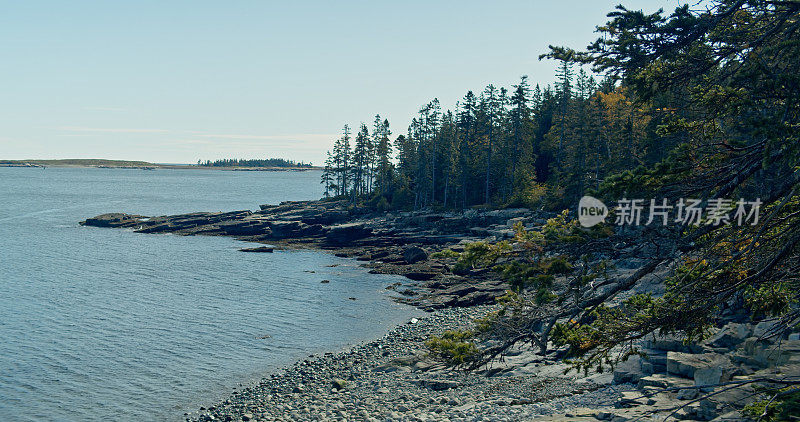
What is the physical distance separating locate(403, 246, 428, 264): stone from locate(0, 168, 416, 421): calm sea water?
14.4 ft

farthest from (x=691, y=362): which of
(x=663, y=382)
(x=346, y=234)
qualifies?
(x=346, y=234)

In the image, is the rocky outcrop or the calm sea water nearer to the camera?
the rocky outcrop

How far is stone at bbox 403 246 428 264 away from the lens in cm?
4656

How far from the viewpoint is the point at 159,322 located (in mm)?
30266

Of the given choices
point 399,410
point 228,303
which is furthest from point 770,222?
point 228,303

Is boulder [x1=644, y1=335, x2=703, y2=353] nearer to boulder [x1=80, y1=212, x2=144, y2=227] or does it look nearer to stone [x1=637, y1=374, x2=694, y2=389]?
stone [x1=637, y1=374, x2=694, y2=389]

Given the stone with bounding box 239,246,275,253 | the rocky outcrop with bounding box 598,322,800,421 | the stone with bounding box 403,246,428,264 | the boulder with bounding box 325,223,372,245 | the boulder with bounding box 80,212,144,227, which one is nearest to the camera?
the rocky outcrop with bounding box 598,322,800,421

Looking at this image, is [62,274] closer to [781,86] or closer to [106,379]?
[106,379]

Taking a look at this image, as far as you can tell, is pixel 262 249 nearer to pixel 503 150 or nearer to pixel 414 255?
pixel 414 255

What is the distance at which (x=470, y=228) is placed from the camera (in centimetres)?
5691

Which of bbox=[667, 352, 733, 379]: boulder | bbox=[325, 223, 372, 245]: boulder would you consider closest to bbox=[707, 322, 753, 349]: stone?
bbox=[667, 352, 733, 379]: boulder

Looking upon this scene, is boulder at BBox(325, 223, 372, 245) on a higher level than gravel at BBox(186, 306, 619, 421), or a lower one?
higher

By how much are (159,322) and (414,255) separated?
895 inches

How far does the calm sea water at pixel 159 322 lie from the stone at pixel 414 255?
14.4 ft
